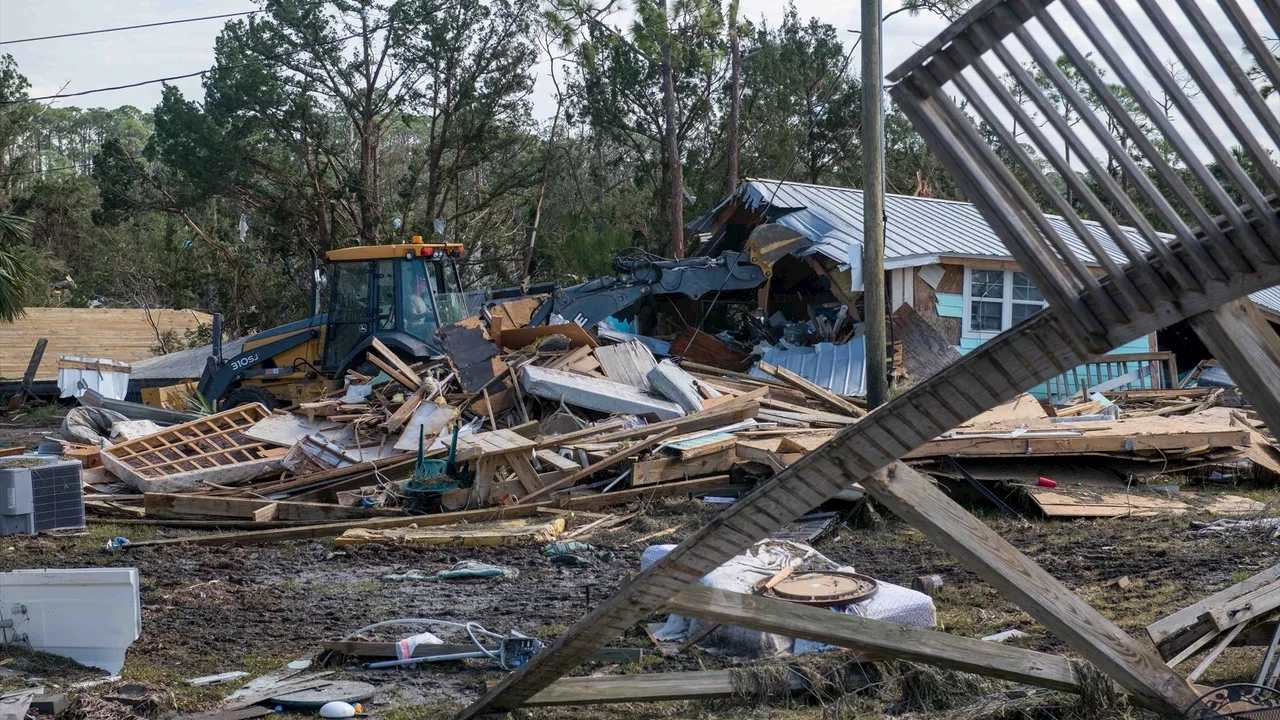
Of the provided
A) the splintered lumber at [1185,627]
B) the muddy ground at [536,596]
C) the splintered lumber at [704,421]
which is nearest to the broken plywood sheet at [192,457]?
the muddy ground at [536,596]

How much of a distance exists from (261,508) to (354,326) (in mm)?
5314

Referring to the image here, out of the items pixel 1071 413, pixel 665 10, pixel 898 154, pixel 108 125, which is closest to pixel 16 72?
pixel 665 10

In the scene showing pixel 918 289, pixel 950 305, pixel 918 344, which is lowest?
pixel 918 344

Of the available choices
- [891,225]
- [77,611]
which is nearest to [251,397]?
[77,611]

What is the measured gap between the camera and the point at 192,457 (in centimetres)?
1297

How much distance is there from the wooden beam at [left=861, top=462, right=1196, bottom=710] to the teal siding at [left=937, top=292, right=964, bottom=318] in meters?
14.6

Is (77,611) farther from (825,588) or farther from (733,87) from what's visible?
(733,87)

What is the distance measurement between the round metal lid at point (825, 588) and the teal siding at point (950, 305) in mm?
12354

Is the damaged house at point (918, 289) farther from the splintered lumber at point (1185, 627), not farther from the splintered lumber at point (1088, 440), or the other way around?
the splintered lumber at point (1185, 627)

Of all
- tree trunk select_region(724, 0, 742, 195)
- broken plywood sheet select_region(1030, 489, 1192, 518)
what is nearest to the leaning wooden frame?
broken plywood sheet select_region(1030, 489, 1192, 518)

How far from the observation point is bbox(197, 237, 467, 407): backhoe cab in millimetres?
15891

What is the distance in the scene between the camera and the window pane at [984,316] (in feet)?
59.9

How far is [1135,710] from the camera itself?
4.52 meters

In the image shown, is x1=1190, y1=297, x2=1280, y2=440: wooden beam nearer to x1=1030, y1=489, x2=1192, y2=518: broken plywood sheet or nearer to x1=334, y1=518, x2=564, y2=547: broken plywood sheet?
x1=334, y1=518, x2=564, y2=547: broken plywood sheet
